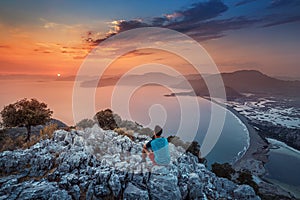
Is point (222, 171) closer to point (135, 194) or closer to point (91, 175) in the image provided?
point (135, 194)

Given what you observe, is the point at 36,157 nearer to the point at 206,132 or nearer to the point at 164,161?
the point at 164,161

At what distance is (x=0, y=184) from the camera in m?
11.7

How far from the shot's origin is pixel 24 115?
74.8 ft

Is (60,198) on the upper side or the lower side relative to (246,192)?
upper

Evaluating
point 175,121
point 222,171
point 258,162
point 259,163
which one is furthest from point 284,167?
point 222,171

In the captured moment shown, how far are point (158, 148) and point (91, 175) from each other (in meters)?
4.69

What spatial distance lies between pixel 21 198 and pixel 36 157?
407 centimetres

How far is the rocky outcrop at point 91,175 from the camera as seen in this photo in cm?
1151

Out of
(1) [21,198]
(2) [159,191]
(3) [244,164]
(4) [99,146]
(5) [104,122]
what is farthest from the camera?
(3) [244,164]

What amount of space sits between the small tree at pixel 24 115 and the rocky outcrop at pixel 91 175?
27.7ft

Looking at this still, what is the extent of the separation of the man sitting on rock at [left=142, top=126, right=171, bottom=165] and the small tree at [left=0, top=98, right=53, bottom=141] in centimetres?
1695

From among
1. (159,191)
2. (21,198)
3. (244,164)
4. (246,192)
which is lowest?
(244,164)

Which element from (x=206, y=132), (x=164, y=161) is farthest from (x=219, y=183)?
(x=206, y=132)

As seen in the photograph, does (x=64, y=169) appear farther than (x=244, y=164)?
No
